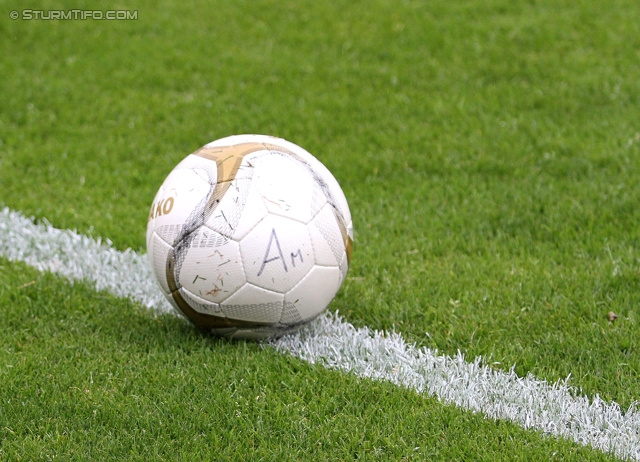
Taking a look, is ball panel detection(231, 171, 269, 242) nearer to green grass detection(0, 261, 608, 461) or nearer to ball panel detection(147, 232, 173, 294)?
ball panel detection(147, 232, 173, 294)

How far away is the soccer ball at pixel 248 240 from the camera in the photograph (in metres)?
3.21

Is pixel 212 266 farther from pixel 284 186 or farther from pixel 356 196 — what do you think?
pixel 356 196

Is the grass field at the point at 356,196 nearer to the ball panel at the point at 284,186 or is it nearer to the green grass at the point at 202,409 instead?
the green grass at the point at 202,409

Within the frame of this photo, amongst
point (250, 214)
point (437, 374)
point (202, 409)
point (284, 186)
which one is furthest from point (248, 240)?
point (437, 374)

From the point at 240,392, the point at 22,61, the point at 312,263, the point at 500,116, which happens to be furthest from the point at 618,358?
the point at 22,61

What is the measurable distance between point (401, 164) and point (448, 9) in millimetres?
2508

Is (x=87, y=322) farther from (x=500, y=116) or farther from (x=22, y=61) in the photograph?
(x=22, y=61)

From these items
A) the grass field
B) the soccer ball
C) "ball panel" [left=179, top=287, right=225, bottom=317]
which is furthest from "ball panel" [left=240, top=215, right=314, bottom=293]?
the grass field

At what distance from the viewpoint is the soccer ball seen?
3.21 meters

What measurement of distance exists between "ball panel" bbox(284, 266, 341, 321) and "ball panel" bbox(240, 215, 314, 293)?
0.04m

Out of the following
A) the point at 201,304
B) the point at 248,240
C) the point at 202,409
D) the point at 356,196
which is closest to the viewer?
the point at 202,409

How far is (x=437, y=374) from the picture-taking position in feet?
10.7

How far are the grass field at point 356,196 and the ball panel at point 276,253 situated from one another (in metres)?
0.36

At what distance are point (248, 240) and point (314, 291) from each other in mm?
379
